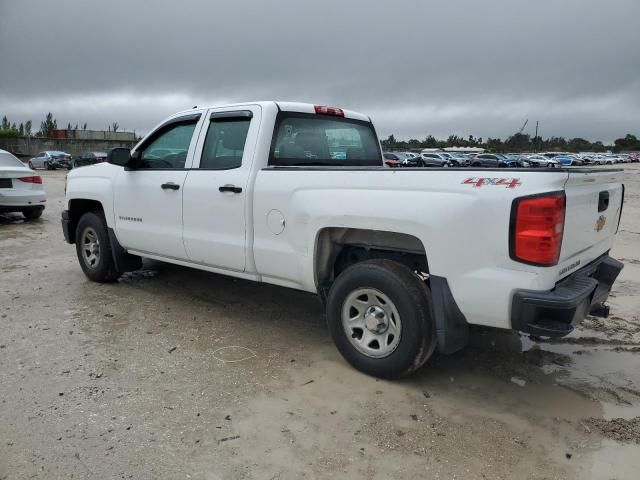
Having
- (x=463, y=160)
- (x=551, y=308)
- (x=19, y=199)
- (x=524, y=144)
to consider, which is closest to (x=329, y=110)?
(x=551, y=308)

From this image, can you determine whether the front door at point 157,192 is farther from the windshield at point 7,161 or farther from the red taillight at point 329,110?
the windshield at point 7,161

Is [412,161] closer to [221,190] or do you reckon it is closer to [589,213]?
[221,190]

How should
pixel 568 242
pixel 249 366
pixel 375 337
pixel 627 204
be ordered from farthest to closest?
pixel 627 204 → pixel 249 366 → pixel 375 337 → pixel 568 242

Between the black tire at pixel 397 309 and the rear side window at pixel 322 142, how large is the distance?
4.23 feet

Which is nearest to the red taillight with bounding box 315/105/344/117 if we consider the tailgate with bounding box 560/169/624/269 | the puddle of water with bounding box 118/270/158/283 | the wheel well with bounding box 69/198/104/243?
the tailgate with bounding box 560/169/624/269

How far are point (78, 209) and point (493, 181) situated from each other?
5098mm

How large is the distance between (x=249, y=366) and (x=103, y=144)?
5569cm

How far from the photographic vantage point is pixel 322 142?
4848mm

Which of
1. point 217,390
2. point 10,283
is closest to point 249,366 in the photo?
point 217,390

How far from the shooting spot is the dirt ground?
282cm

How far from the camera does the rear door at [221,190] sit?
14.2ft

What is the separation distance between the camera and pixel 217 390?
360 centimetres

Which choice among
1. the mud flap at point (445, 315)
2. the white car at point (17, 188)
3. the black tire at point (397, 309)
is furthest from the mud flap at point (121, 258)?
the white car at point (17, 188)

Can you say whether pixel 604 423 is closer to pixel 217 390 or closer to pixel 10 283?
pixel 217 390
